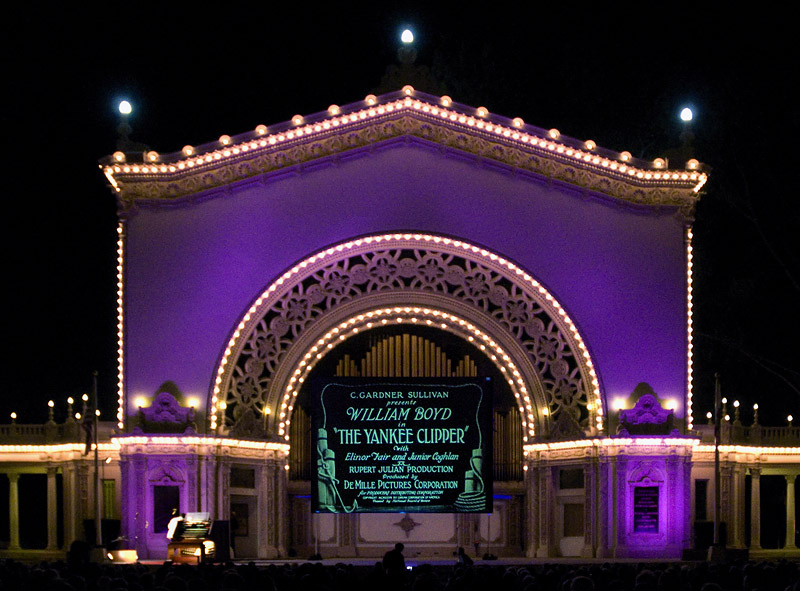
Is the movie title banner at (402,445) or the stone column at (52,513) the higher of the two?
the movie title banner at (402,445)

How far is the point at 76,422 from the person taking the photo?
36062 millimetres

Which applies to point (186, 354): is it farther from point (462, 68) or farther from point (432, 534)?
point (462, 68)

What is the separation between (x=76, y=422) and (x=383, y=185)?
32.6ft

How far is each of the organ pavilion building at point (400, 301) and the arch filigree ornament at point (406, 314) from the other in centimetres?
6

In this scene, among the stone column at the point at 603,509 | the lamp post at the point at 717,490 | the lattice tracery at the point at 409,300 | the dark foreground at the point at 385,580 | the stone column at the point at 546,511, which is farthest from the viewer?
the stone column at the point at 546,511

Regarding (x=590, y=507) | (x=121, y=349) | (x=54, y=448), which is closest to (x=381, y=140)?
(x=121, y=349)

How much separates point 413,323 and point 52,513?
10.4 metres

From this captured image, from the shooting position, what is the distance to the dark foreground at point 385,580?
1655cm

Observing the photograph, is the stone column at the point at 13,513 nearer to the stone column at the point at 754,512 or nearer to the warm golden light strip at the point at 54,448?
the warm golden light strip at the point at 54,448

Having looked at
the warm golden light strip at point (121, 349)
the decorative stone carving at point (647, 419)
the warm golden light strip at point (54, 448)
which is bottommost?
the warm golden light strip at point (54, 448)

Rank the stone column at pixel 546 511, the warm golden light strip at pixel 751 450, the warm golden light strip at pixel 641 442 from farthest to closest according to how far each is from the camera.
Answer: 1. the warm golden light strip at pixel 751 450
2. the stone column at pixel 546 511
3. the warm golden light strip at pixel 641 442

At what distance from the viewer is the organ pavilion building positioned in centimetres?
3406

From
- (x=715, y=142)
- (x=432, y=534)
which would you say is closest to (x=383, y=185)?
(x=432, y=534)

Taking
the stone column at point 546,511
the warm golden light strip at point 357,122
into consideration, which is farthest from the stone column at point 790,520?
the warm golden light strip at point 357,122
